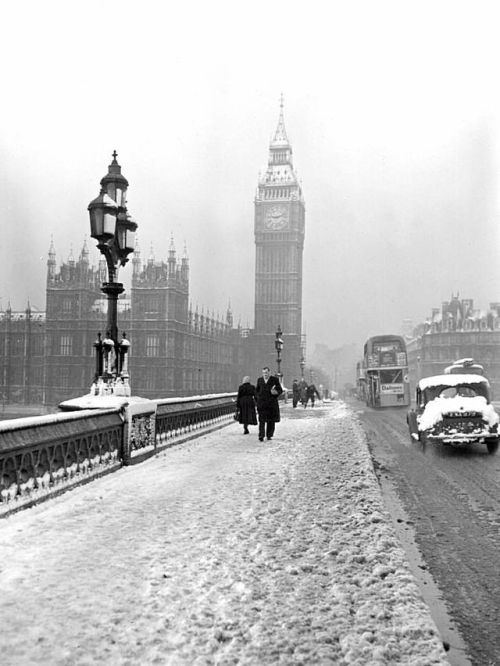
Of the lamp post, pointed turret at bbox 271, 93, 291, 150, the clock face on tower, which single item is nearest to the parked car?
the lamp post

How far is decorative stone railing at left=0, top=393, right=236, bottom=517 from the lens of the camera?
20.3 ft

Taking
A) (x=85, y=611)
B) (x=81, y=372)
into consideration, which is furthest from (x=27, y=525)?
(x=81, y=372)

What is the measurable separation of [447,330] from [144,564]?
3751 inches

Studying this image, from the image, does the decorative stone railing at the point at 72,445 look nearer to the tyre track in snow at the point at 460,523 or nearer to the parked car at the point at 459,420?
the tyre track in snow at the point at 460,523

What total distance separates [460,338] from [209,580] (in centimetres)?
9410

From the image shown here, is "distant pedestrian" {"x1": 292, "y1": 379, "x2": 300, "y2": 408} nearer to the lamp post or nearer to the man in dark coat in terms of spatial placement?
the man in dark coat

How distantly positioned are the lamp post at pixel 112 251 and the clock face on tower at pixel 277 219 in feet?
353

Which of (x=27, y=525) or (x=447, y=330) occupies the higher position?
(x=447, y=330)

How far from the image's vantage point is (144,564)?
460cm

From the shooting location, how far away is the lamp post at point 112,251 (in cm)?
1062

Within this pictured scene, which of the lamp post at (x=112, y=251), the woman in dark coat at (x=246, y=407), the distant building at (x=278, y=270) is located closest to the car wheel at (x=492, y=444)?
the woman in dark coat at (x=246, y=407)

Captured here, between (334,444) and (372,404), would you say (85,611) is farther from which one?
(372,404)

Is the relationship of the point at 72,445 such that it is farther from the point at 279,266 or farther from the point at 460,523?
the point at 279,266

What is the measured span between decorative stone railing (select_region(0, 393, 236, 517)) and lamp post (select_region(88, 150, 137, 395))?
28.9 inches
